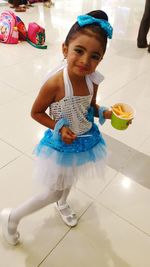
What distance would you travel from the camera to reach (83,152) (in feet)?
2.94

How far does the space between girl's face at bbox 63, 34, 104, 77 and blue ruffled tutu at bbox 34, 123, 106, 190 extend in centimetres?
25

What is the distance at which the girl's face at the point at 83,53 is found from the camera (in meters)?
0.72

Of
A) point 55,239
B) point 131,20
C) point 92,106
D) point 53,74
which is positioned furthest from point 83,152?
point 131,20

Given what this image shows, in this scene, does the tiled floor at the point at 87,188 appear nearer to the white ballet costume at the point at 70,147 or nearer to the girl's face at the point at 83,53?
the white ballet costume at the point at 70,147

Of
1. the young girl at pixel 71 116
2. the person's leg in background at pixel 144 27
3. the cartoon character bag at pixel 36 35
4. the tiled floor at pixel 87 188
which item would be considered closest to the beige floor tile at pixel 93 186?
the tiled floor at pixel 87 188

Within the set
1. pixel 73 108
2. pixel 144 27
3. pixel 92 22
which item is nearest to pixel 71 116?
pixel 73 108

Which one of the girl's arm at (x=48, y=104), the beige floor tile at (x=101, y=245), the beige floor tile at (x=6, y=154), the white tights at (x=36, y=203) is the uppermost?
the girl's arm at (x=48, y=104)

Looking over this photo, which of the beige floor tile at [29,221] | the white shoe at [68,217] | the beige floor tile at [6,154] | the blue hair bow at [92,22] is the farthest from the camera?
the beige floor tile at [6,154]

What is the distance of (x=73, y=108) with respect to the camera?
843 mm

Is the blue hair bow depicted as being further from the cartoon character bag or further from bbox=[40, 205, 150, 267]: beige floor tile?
the cartoon character bag

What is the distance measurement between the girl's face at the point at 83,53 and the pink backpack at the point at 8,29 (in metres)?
2.36

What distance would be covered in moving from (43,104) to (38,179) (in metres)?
0.29

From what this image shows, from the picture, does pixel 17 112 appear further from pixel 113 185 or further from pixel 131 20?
pixel 131 20

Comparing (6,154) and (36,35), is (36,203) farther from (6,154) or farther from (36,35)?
(36,35)
